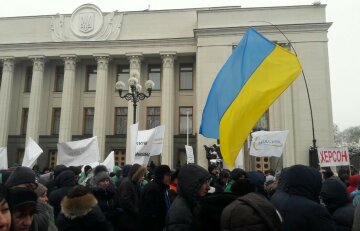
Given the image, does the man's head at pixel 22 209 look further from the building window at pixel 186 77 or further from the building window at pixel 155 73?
the building window at pixel 155 73

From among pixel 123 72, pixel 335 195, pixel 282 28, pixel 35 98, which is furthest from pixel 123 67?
pixel 335 195

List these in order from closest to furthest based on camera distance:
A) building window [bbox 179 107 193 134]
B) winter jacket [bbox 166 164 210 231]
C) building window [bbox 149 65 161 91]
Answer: winter jacket [bbox 166 164 210 231] → building window [bbox 179 107 193 134] → building window [bbox 149 65 161 91]

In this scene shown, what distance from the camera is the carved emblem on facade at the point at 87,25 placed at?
31750mm

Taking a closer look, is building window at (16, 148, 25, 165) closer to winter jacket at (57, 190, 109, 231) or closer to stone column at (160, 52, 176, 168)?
stone column at (160, 52, 176, 168)

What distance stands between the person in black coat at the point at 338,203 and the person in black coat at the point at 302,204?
0.56 meters

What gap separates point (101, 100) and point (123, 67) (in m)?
4.31

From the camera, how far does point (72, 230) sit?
394cm

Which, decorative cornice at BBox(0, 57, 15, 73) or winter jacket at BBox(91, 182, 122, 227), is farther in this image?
decorative cornice at BBox(0, 57, 15, 73)

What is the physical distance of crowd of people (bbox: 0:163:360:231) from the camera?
7.54 feet

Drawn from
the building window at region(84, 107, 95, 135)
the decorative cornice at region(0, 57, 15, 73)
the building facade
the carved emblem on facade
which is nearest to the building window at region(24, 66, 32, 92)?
the building facade

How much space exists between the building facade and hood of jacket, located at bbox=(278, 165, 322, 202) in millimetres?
23993

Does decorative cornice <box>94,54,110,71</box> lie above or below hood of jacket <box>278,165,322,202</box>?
above

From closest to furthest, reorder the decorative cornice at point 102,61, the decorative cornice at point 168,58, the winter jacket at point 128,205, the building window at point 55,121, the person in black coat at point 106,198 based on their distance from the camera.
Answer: the person in black coat at point 106,198 → the winter jacket at point 128,205 → the decorative cornice at point 168,58 → the decorative cornice at point 102,61 → the building window at point 55,121

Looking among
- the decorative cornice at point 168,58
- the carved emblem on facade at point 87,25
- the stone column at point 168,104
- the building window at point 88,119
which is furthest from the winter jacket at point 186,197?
the carved emblem on facade at point 87,25
